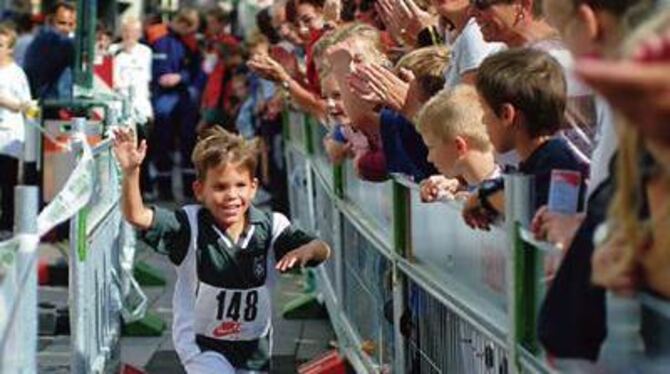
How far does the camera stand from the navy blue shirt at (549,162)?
5139 mm

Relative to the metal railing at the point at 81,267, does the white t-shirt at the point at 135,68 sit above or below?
above

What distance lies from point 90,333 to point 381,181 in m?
1.41

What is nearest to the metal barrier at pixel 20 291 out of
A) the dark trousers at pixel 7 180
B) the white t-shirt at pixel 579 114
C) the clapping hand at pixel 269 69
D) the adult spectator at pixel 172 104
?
the white t-shirt at pixel 579 114

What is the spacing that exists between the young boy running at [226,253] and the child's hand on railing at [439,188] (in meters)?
0.89

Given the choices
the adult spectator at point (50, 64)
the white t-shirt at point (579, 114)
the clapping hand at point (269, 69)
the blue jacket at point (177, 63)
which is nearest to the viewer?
the white t-shirt at point (579, 114)

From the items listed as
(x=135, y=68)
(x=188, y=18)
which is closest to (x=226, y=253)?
(x=135, y=68)

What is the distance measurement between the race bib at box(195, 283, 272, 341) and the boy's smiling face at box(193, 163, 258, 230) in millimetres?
263

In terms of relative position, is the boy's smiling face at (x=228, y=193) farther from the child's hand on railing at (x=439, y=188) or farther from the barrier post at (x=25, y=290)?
the barrier post at (x=25, y=290)

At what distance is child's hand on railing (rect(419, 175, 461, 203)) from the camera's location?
653 centimetres

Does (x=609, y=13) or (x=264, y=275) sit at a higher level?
(x=609, y=13)

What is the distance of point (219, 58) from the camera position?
75.2 ft

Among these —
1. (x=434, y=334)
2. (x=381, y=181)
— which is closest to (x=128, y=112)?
(x=381, y=181)

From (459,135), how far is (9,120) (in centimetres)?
1027

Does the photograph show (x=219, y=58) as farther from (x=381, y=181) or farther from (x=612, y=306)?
(x=612, y=306)
